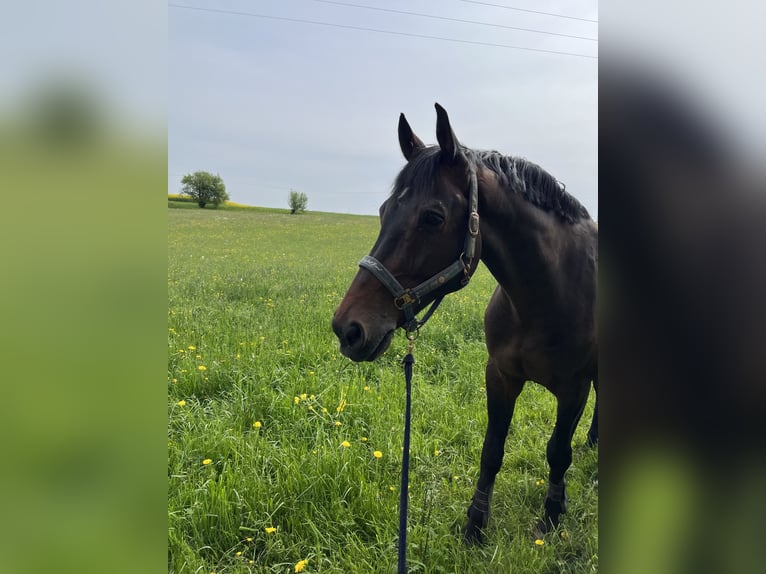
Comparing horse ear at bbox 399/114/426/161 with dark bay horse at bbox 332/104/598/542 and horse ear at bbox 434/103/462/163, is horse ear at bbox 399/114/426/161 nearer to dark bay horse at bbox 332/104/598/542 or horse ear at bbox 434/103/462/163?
dark bay horse at bbox 332/104/598/542

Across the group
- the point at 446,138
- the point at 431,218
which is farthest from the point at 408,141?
the point at 431,218

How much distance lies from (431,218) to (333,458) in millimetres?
1846

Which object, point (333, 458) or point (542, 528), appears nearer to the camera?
point (542, 528)

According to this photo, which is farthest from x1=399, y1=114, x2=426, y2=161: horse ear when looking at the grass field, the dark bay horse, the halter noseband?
the grass field

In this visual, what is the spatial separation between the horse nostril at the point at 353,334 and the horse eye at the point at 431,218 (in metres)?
0.53

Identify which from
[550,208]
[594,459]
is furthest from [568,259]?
[594,459]

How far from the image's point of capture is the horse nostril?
1.79m

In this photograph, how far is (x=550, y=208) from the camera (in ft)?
7.16

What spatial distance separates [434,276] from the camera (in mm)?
1863

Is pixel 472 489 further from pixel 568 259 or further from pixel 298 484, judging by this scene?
pixel 568 259

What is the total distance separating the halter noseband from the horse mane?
0.23 m
